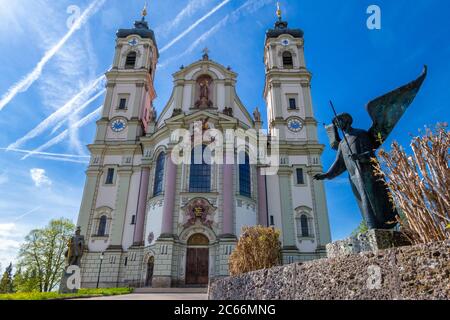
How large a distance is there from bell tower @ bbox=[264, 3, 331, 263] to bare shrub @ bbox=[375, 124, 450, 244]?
2079 centimetres

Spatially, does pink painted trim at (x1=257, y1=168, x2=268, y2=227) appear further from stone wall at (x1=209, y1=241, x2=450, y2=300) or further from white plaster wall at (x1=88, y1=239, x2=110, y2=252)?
stone wall at (x1=209, y1=241, x2=450, y2=300)

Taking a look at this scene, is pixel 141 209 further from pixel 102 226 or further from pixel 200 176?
pixel 200 176

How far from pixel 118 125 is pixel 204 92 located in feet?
30.6

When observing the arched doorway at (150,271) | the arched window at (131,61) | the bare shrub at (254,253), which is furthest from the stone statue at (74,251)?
the arched window at (131,61)

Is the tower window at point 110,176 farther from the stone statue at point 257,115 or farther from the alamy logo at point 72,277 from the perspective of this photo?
the stone statue at point 257,115

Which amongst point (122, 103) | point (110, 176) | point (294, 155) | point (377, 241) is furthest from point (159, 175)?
point (377, 241)

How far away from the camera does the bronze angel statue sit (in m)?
4.12

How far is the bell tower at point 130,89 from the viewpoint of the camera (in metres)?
29.0

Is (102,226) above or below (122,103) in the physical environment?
below

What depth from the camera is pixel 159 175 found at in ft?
78.9

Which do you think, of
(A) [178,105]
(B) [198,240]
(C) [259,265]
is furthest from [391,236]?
(A) [178,105]

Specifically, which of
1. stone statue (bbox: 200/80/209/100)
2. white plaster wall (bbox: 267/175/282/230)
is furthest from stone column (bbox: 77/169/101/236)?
white plaster wall (bbox: 267/175/282/230)

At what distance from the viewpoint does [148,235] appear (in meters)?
22.0

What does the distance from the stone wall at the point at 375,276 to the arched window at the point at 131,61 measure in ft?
110
